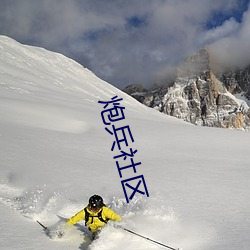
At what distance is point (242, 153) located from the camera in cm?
1238

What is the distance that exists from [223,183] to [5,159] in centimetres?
649

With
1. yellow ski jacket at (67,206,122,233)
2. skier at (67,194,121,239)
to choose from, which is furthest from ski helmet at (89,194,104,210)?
yellow ski jacket at (67,206,122,233)

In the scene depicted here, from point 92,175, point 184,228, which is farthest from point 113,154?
point 184,228

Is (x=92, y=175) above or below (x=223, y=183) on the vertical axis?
above

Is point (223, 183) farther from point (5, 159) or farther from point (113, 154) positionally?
point (5, 159)

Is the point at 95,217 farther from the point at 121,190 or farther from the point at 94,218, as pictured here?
the point at 121,190

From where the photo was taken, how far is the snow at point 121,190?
555 centimetres

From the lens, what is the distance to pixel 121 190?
796 centimetres

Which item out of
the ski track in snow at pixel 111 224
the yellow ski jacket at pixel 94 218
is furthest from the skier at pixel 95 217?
the ski track in snow at pixel 111 224

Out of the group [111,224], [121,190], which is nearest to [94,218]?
[111,224]

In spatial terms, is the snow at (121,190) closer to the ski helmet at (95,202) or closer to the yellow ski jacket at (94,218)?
the yellow ski jacket at (94,218)

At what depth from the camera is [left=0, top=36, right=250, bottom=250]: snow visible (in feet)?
18.2

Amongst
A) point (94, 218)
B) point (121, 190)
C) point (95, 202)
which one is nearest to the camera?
point (95, 202)

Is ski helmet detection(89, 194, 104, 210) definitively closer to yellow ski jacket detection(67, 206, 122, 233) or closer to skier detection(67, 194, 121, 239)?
skier detection(67, 194, 121, 239)
